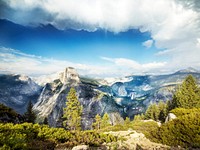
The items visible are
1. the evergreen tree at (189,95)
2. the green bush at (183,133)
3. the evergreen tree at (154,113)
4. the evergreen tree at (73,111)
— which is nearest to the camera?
the green bush at (183,133)

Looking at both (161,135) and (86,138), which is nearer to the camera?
(86,138)

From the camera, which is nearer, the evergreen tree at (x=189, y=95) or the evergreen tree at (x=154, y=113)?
the evergreen tree at (x=189, y=95)

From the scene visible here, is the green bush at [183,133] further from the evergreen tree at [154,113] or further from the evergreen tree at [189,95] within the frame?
the evergreen tree at [154,113]

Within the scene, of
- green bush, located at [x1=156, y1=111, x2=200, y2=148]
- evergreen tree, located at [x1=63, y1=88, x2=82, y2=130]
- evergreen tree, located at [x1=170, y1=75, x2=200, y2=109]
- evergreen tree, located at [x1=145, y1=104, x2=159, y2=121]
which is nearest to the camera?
green bush, located at [x1=156, y1=111, x2=200, y2=148]

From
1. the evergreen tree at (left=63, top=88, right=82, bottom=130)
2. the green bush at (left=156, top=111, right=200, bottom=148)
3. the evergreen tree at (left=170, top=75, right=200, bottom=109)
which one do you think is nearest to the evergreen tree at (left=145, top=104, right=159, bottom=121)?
the evergreen tree at (left=170, top=75, right=200, bottom=109)

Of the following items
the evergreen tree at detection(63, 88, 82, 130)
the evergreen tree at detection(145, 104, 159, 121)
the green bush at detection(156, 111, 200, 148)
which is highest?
the green bush at detection(156, 111, 200, 148)

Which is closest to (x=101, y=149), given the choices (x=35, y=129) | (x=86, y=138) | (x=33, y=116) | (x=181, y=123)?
(x=86, y=138)

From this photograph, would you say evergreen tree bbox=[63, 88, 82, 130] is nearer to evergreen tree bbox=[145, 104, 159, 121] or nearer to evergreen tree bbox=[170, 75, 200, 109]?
evergreen tree bbox=[170, 75, 200, 109]

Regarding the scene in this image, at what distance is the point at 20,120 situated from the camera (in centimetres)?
2583

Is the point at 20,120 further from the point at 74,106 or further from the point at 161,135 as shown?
the point at 74,106

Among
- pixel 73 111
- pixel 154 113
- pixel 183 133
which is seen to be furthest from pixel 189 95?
pixel 183 133

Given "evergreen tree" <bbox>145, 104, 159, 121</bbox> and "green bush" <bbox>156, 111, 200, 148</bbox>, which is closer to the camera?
"green bush" <bbox>156, 111, 200, 148</bbox>

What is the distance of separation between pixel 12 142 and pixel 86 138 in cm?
928

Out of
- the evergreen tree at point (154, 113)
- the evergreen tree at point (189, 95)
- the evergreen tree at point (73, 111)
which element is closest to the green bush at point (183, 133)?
the evergreen tree at point (73, 111)
